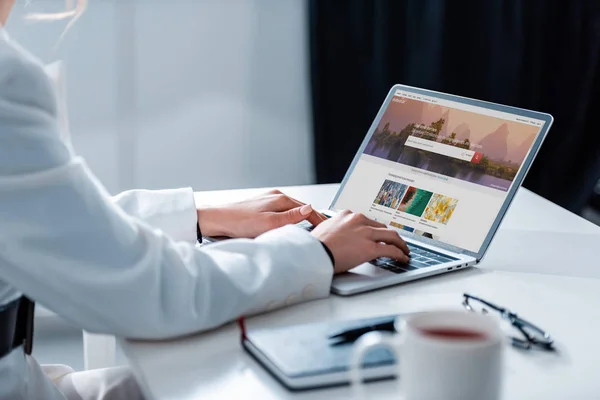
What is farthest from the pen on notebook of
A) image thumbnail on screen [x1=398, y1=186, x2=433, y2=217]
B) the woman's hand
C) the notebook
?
image thumbnail on screen [x1=398, y1=186, x2=433, y2=217]

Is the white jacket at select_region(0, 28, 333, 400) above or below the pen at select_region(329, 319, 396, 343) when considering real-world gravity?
above

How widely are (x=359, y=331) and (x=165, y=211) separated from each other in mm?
503

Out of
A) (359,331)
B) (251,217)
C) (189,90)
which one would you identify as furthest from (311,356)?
(189,90)

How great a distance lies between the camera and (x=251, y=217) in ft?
4.15

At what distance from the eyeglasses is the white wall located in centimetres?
170

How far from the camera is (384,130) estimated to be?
1383 millimetres

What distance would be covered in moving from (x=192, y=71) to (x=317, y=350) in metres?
1.83

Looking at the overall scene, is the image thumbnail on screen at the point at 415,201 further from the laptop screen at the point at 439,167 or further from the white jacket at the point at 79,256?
the white jacket at the point at 79,256

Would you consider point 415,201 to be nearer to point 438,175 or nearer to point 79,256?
point 438,175

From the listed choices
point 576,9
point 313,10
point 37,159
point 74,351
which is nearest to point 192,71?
point 313,10

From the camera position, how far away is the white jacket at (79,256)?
0.84 meters

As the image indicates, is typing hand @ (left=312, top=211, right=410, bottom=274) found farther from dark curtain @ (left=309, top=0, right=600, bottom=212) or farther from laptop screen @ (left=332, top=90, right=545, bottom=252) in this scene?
dark curtain @ (left=309, top=0, right=600, bottom=212)

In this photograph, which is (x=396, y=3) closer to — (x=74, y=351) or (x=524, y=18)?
→ (x=524, y=18)

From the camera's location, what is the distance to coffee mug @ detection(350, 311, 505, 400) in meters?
0.66
